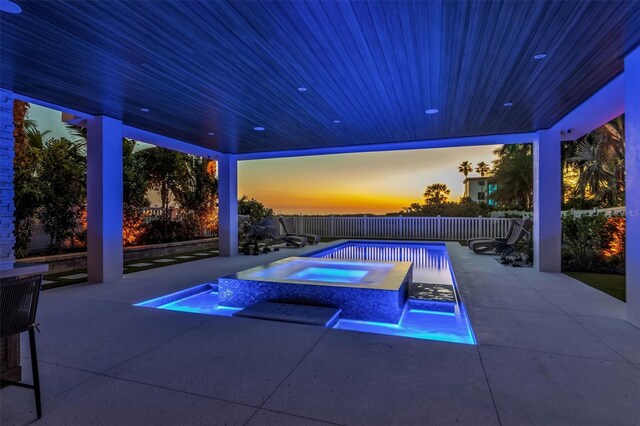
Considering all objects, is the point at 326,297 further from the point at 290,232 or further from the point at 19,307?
the point at 290,232

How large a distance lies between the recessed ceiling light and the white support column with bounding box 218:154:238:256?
6.53 metres

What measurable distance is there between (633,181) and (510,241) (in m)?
5.50

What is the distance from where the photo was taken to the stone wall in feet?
21.9

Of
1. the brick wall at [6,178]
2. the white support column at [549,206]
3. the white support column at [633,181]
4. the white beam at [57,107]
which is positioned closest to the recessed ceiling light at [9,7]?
the brick wall at [6,178]

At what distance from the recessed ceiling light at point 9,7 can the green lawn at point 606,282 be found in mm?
7447

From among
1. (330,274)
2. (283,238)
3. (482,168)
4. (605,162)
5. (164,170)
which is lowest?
(330,274)

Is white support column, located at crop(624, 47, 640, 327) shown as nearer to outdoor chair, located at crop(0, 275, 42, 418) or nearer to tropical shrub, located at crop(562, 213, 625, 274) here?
tropical shrub, located at crop(562, 213, 625, 274)

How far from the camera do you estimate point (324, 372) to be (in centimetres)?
242

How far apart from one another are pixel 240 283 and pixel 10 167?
2.96 metres

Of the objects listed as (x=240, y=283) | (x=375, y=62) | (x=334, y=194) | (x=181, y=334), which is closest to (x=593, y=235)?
(x=375, y=62)

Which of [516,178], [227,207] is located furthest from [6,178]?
[516,178]

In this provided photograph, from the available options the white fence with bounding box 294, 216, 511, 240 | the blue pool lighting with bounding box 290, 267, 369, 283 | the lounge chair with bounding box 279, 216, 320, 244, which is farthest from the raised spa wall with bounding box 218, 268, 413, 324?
the white fence with bounding box 294, 216, 511, 240

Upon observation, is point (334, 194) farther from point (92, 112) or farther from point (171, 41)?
point (171, 41)

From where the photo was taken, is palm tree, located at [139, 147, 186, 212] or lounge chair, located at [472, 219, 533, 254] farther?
palm tree, located at [139, 147, 186, 212]
